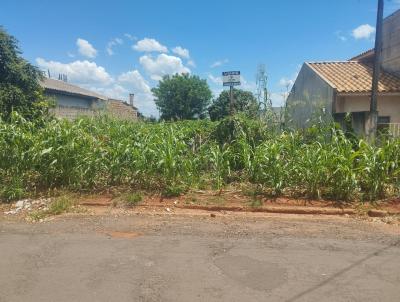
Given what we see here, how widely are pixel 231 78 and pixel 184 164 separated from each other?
3575 millimetres

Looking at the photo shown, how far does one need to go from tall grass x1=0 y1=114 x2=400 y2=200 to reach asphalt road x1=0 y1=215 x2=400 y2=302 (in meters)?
0.97

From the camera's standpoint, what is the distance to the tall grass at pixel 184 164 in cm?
654

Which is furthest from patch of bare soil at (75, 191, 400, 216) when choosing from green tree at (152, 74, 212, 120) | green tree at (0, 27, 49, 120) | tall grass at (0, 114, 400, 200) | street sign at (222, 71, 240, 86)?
green tree at (152, 74, 212, 120)

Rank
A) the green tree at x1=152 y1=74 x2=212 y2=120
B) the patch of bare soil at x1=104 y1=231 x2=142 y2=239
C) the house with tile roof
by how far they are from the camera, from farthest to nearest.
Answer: the green tree at x1=152 y1=74 x2=212 y2=120, the house with tile roof, the patch of bare soil at x1=104 y1=231 x2=142 y2=239

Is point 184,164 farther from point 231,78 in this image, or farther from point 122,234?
point 231,78

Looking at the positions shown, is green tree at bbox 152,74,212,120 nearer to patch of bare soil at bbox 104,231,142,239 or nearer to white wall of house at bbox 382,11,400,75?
white wall of house at bbox 382,11,400,75

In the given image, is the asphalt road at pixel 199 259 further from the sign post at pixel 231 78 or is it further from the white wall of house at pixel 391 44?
the white wall of house at pixel 391 44

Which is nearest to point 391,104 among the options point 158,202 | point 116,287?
point 158,202

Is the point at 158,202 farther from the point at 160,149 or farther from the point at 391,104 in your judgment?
the point at 391,104

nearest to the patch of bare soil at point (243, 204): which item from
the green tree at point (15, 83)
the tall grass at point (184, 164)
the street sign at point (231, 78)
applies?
the tall grass at point (184, 164)

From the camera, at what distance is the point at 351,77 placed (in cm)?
1636

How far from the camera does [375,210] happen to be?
6039 millimetres

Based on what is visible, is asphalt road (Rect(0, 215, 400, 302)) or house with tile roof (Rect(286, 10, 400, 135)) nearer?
asphalt road (Rect(0, 215, 400, 302))

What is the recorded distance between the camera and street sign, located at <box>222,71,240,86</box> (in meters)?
9.56
